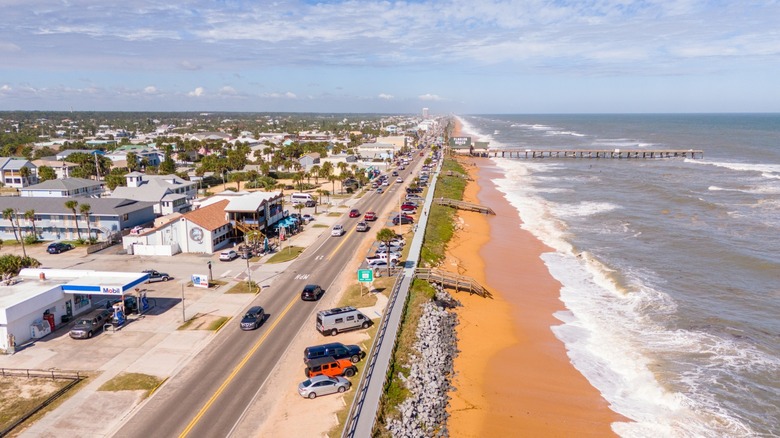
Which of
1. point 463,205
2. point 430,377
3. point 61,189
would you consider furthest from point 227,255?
point 463,205

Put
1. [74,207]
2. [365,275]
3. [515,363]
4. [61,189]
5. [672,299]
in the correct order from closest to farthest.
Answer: [515,363] < [365,275] < [672,299] < [74,207] < [61,189]

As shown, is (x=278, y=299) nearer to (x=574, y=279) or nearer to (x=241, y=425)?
(x=241, y=425)

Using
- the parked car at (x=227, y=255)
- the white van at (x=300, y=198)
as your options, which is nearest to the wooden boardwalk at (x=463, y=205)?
the white van at (x=300, y=198)

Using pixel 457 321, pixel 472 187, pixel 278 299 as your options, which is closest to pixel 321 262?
pixel 278 299

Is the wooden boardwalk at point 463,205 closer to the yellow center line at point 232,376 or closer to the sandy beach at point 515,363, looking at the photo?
the sandy beach at point 515,363

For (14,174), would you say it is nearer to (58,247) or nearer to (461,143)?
(58,247)
